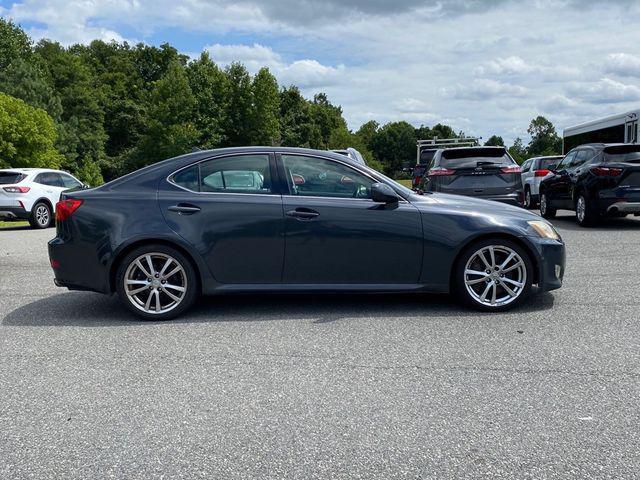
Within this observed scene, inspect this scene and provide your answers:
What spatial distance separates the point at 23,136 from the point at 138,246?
144ft

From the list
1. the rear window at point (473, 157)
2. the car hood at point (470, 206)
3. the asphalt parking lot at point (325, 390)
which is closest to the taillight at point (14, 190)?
the rear window at point (473, 157)

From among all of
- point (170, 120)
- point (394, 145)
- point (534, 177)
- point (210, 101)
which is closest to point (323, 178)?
point (534, 177)

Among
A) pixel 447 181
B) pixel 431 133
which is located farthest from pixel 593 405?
pixel 431 133

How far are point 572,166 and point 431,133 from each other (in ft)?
444

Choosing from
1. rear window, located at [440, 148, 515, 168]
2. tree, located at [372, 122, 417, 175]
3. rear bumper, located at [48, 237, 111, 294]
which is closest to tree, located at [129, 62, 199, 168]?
rear window, located at [440, 148, 515, 168]

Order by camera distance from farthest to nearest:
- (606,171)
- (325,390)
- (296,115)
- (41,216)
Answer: (296,115) < (41,216) < (606,171) < (325,390)

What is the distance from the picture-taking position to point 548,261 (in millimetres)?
6215

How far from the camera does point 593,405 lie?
12.6ft

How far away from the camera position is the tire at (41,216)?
1717 cm

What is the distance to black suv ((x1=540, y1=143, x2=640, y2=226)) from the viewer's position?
13.0m

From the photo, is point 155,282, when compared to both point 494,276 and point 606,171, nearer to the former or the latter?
point 494,276

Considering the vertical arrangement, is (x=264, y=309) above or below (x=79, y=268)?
below

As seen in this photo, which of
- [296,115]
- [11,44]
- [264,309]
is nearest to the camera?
[264,309]

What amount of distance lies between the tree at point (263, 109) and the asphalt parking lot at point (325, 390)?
69.0 m
